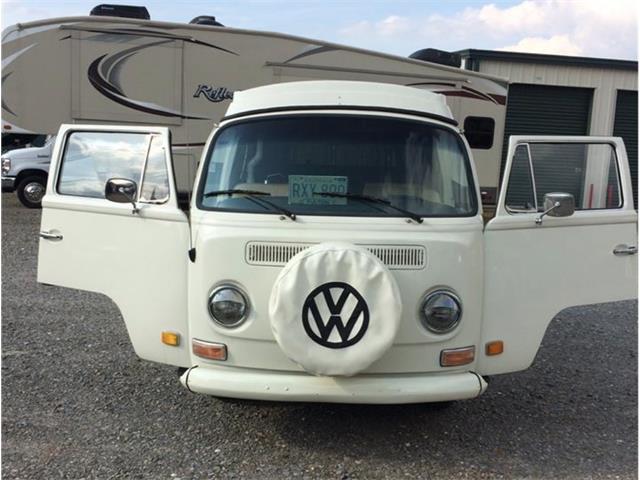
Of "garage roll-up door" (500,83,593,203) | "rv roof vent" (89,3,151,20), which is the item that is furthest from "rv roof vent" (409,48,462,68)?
"garage roll-up door" (500,83,593,203)

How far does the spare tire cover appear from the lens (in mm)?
3078

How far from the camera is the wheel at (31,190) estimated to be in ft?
42.5

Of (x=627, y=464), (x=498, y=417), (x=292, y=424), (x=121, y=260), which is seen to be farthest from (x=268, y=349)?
(x=627, y=464)

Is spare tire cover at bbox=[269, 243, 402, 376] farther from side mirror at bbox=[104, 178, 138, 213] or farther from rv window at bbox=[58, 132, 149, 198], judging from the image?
rv window at bbox=[58, 132, 149, 198]

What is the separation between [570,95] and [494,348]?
15.6 m

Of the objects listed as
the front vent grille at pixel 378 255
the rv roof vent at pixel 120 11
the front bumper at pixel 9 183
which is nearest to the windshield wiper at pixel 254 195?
the front vent grille at pixel 378 255

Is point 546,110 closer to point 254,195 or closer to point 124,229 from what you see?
point 254,195

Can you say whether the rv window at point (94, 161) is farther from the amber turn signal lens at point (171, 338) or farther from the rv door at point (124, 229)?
the amber turn signal lens at point (171, 338)

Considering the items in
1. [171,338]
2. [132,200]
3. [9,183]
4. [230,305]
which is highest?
[132,200]

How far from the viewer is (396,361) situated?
334 cm

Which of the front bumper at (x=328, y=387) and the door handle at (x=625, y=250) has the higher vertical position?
the door handle at (x=625, y=250)

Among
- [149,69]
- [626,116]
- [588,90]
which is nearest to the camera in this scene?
[149,69]

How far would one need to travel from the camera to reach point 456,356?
3.39 metres

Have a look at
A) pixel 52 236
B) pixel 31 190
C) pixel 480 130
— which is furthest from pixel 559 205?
pixel 31 190
